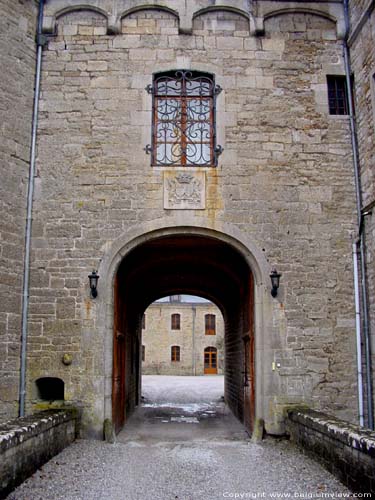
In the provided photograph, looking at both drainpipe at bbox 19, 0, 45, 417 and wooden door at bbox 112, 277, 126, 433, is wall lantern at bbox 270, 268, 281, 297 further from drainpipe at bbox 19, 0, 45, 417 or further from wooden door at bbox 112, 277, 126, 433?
drainpipe at bbox 19, 0, 45, 417

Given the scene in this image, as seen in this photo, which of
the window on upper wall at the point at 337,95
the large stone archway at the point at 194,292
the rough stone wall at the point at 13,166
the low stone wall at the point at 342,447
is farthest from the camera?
the window on upper wall at the point at 337,95

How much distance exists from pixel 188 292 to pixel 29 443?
10.6 meters

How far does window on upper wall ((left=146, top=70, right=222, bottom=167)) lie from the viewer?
9336mm

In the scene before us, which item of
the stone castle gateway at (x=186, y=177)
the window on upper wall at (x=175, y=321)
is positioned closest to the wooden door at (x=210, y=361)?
the window on upper wall at (x=175, y=321)

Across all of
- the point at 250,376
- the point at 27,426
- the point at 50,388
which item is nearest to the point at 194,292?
the point at 250,376

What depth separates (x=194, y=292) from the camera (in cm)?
1636

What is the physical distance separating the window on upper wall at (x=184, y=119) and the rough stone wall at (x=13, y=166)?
205cm

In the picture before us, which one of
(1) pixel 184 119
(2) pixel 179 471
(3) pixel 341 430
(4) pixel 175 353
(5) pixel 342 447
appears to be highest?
(1) pixel 184 119

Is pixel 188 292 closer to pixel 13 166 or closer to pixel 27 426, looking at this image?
pixel 13 166

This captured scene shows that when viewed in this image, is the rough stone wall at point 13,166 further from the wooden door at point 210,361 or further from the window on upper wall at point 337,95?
the wooden door at point 210,361

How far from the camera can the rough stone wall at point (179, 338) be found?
122 ft

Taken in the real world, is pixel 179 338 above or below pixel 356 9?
below

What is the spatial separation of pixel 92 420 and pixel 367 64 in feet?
23.1

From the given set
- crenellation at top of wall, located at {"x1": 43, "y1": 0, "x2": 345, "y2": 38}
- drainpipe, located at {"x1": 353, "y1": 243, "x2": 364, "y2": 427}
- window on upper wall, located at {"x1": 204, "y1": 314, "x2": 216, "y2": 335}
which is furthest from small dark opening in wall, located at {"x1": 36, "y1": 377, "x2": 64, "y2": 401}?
window on upper wall, located at {"x1": 204, "y1": 314, "x2": 216, "y2": 335}
